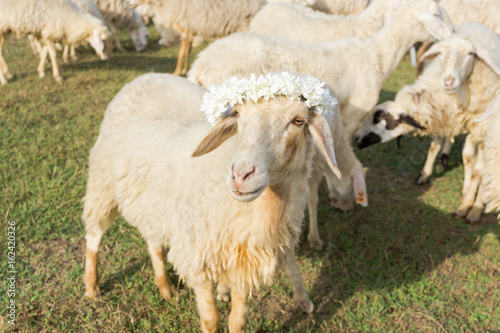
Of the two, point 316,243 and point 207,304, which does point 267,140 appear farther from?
point 316,243

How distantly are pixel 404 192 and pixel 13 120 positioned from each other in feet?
15.4

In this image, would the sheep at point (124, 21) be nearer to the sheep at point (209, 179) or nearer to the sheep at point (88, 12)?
the sheep at point (88, 12)

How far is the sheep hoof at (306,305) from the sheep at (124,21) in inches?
305

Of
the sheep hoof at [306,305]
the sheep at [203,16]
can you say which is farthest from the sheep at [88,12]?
the sheep hoof at [306,305]

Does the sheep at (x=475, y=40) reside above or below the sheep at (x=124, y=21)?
above

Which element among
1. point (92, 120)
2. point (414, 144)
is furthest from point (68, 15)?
point (414, 144)

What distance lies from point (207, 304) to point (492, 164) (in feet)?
7.34

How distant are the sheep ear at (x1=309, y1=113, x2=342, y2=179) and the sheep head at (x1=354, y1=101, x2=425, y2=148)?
2712 mm

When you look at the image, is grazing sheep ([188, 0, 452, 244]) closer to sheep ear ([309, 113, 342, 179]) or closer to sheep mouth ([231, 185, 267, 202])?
sheep ear ([309, 113, 342, 179])

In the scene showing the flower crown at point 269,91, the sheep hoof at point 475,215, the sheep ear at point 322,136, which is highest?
the flower crown at point 269,91

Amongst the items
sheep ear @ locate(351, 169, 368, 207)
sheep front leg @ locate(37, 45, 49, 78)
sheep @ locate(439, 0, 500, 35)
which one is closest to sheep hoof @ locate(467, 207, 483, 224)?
sheep ear @ locate(351, 169, 368, 207)

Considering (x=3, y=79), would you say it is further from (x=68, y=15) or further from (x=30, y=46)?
(x=30, y=46)

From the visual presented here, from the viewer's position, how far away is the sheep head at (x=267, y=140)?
5.53 feet

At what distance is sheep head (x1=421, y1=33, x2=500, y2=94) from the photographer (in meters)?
3.92
